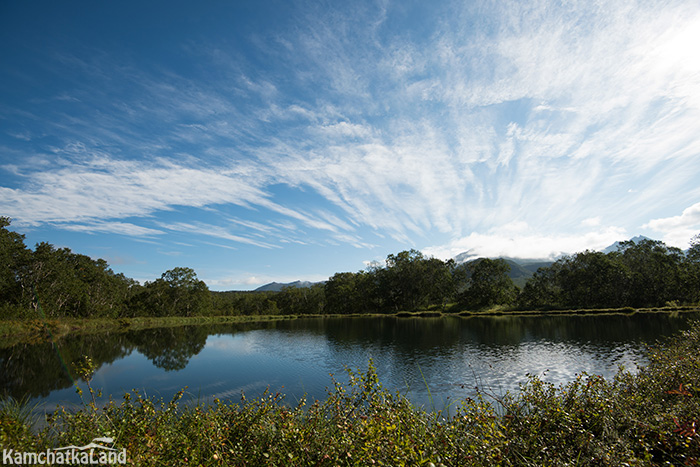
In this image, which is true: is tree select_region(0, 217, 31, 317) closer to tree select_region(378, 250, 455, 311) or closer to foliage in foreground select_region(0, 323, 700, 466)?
foliage in foreground select_region(0, 323, 700, 466)

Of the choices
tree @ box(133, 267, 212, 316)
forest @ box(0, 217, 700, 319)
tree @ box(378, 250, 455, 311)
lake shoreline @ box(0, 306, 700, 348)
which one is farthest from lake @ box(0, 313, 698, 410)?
→ tree @ box(378, 250, 455, 311)

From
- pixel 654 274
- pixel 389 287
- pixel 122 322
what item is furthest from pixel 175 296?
pixel 654 274

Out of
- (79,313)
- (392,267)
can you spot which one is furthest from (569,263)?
(79,313)

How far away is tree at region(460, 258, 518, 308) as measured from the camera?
100312 mm

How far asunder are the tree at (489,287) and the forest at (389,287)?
0.31 metres

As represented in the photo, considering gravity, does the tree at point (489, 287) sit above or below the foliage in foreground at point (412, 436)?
above

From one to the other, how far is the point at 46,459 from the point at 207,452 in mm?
2940

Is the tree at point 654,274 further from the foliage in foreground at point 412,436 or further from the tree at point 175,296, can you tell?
the tree at point 175,296

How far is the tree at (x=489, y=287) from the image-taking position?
100312mm

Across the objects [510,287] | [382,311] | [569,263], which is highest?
[569,263]

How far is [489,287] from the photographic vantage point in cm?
10125

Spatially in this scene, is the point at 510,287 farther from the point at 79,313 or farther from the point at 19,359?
the point at 79,313

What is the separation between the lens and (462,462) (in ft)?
16.4

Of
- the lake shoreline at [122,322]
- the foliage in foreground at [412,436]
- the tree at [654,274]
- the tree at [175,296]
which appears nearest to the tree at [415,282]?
the lake shoreline at [122,322]
